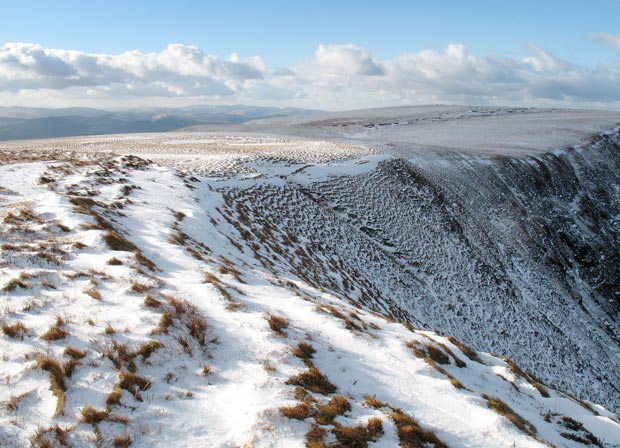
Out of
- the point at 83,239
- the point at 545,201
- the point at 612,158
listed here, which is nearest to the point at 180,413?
the point at 83,239

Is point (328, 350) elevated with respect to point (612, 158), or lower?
lower

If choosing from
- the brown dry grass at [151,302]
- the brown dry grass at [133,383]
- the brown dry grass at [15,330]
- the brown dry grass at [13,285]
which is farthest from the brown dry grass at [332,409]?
the brown dry grass at [13,285]

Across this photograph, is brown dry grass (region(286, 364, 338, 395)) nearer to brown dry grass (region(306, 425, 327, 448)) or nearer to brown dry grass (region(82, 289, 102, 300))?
brown dry grass (region(306, 425, 327, 448))

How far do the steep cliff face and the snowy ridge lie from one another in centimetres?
817

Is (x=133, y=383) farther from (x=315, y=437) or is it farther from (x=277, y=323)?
(x=277, y=323)

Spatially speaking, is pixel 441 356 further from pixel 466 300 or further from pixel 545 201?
pixel 545 201

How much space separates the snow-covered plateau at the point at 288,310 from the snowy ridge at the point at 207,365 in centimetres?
4

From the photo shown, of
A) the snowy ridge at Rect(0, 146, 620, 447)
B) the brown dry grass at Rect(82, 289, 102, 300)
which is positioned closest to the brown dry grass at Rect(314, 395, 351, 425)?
the snowy ridge at Rect(0, 146, 620, 447)

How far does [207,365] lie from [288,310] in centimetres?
296

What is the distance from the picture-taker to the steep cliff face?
22828 mm

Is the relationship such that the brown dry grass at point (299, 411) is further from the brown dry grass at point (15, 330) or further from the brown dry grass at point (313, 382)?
the brown dry grass at point (15, 330)

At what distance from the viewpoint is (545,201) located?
42.7 m

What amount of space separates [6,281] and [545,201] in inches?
1878

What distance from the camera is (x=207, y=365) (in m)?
6.36
